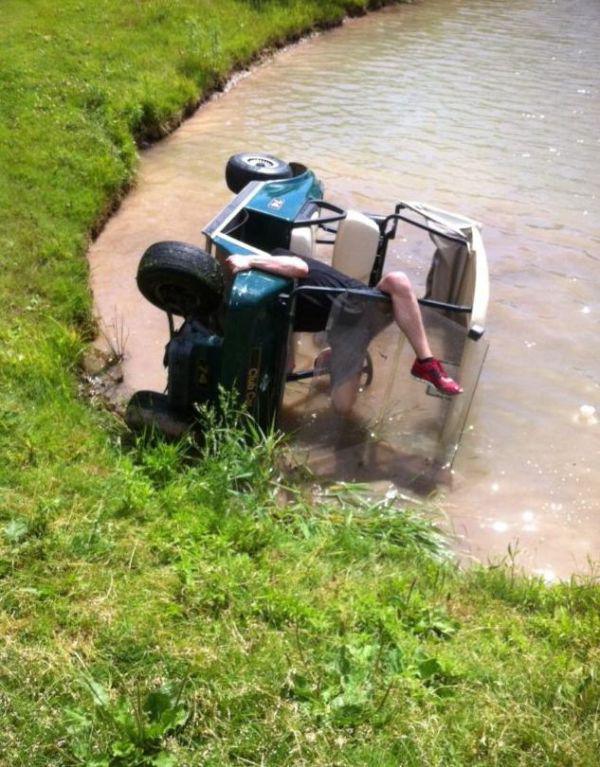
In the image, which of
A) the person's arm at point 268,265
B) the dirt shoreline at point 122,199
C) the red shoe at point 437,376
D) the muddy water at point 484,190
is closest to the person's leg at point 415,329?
the red shoe at point 437,376

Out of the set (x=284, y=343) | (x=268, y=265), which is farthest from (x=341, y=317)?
(x=268, y=265)

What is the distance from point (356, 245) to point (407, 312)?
129 cm

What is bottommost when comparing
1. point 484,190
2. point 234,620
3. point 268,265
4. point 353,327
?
point 484,190

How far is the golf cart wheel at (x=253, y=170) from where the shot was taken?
7.56 meters

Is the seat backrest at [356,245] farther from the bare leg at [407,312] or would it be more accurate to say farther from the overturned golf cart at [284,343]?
the bare leg at [407,312]

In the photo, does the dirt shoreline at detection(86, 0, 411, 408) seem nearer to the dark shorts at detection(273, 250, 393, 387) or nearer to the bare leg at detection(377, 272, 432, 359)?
the dark shorts at detection(273, 250, 393, 387)

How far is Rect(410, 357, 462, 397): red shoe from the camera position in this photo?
5.64 metres

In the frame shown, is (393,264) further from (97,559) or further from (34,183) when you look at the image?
(97,559)

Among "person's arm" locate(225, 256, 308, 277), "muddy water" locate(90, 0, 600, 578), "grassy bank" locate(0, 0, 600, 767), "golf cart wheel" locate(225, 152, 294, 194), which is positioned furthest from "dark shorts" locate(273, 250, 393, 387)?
"golf cart wheel" locate(225, 152, 294, 194)

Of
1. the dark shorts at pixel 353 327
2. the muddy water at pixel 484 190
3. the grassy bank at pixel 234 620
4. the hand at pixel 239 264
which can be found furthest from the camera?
the muddy water at pixel 484 190

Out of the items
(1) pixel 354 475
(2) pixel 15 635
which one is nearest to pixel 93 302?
(1) pixel 354 475

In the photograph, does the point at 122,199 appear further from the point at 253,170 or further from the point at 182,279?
the point at 182,279

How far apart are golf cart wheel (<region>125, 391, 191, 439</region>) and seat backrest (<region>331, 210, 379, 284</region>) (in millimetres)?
1833

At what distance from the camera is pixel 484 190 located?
10891 mm
